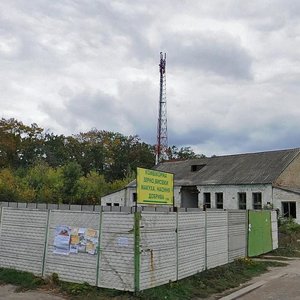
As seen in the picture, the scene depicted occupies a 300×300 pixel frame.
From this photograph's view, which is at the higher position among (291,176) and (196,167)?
(196,167)

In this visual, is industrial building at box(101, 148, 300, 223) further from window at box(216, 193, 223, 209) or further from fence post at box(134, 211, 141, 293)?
fence post at box(134, 211, 141, 293)

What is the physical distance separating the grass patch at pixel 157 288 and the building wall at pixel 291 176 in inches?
1014

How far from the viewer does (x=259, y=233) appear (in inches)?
808

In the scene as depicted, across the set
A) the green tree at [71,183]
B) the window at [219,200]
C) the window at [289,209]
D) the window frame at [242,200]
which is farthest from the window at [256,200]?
the green tree at [71,183]

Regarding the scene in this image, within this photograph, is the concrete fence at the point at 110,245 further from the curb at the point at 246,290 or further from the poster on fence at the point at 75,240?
the curb at the point at 246,290

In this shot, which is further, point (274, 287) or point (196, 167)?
point (196, 167)

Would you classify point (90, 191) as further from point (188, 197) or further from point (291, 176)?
point (291, 176)

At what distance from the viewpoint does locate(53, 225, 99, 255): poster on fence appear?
11375mm

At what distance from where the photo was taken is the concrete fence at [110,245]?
10797 mm

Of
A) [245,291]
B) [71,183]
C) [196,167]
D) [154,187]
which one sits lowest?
[245,291]

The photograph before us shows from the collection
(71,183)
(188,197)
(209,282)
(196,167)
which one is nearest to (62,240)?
(209,282)

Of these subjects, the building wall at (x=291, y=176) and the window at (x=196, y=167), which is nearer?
the building wall at (x=291, y=176)

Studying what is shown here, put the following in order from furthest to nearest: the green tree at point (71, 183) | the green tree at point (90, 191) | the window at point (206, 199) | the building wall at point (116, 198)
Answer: the green tree at point (90, 191)
the green tree at point (71, 183)
the building wall at point (116, 198)
the window at point (206, 199)

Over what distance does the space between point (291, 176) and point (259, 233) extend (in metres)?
22.0
